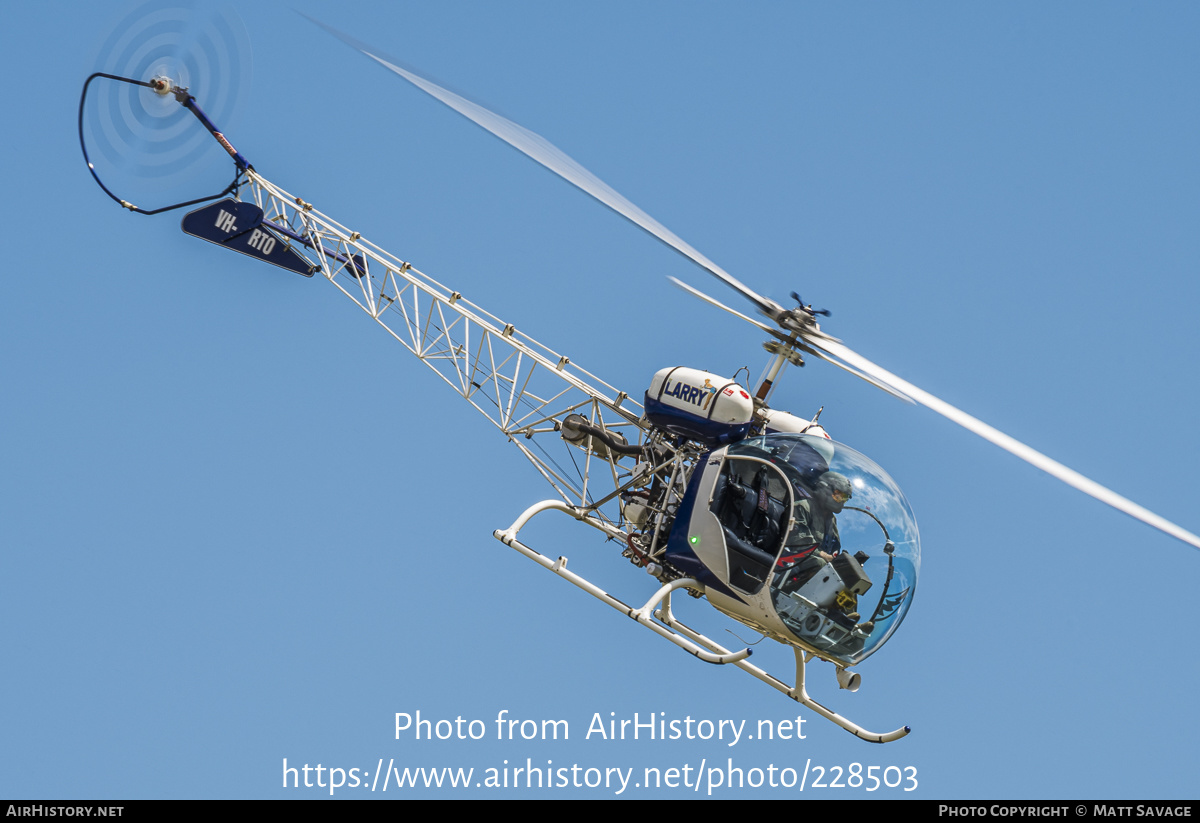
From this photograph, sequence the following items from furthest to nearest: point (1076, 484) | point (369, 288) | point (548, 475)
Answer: point (369, 288)
point (548, 475)
point (1076, 484)

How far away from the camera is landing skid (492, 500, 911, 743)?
17.4m

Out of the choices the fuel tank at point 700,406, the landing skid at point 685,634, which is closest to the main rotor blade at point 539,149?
the fuel tank at point 700,406

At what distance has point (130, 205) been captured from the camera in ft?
78.7

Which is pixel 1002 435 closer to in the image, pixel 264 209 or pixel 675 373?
pixel 675 373

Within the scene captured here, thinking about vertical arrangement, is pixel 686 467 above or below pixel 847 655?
above

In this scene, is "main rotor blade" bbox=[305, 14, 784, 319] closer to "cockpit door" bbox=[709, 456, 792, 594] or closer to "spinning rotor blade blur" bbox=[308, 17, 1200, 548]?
"spinning rotor blade blur" bbox=[308, 17, 1200, 548]

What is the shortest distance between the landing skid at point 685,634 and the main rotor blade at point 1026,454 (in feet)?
12.5

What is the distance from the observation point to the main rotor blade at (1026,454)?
552 inches

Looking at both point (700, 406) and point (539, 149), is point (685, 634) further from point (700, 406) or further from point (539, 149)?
point (539, 149)

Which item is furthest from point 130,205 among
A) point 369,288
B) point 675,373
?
point 675,373

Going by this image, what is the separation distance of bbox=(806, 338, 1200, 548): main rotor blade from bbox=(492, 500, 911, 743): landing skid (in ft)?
12.5

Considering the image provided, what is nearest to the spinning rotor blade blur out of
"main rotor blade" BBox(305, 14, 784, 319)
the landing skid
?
"main rotor blade" BBox(305, 14, 784, 319)

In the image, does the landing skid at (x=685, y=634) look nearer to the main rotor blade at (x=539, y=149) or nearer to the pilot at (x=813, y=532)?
the pilot at (x=813, y=532)

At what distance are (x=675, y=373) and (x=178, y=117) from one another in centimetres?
1105
